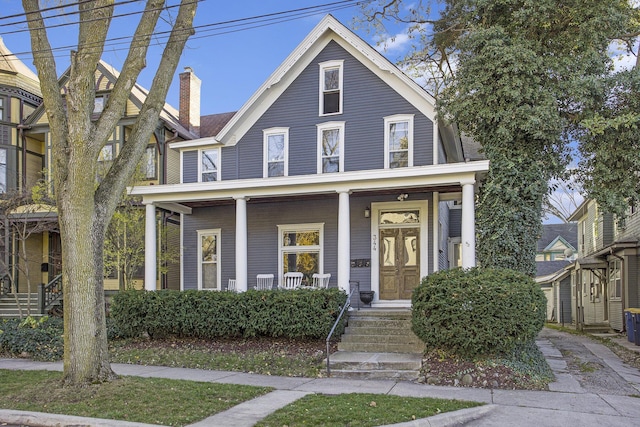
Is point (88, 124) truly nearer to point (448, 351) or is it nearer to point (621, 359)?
point (448, 351)

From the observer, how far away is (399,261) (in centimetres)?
1478

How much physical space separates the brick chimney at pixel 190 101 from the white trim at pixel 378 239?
933 centimetres

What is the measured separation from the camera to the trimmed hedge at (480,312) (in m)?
9.52

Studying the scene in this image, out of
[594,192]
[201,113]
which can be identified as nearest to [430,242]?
[594,192]

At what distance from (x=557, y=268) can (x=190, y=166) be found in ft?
98.2

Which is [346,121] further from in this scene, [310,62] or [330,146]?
[310,62]

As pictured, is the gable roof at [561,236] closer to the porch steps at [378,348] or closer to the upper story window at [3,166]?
the porch steps at [378,348]

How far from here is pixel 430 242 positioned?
14461 mm

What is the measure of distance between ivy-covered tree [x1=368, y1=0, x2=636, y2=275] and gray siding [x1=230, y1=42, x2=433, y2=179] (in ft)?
6.63

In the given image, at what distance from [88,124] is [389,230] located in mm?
8623

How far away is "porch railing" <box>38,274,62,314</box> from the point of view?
1591 centimetres

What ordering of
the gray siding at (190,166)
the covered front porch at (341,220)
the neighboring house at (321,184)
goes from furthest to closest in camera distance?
1. the gray siding at (190,166)
2. the neighboring house at (321,184)
3. the covered front porch at (341,220)

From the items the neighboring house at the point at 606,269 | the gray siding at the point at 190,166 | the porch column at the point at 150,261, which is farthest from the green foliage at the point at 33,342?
the neighboring house at the point at 606,269

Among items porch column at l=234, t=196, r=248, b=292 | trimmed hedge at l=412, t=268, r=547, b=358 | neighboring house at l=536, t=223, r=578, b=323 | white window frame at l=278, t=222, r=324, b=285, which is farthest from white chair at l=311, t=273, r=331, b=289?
neighboring house at l=536, t=223, r=578, b=323
